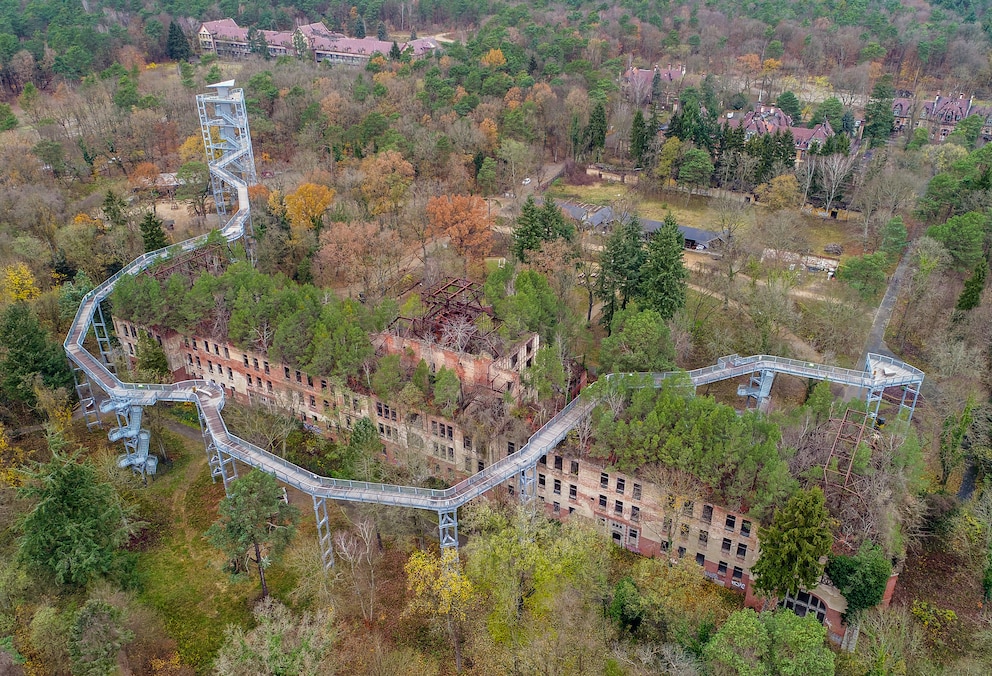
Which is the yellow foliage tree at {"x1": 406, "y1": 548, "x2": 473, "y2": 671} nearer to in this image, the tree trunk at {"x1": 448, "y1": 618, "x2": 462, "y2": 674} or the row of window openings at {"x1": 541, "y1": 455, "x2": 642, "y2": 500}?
the tree trunk at {"x1": 448, "y1": 618, "x2": 462, "y2": 674}

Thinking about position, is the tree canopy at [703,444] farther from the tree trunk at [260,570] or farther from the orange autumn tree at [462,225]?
the orange autumn tree at [462,225]

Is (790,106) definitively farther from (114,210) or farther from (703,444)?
(114,210)

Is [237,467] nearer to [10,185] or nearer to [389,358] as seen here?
[389,358]

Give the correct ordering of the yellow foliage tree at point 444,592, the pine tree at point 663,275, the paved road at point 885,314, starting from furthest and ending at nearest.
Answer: the paved road at point 885,314 → the pine tree at point 663,275 → the yellow foliage tree at point 444,592

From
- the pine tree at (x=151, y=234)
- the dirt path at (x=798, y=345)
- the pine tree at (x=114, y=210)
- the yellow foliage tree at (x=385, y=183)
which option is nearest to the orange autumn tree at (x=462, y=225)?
the yellow foliage tree at (x=385, y=183)

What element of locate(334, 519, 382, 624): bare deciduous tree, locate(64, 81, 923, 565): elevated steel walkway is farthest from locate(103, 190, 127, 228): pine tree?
locate(334, 519, 382, 624): bare deciduous tree

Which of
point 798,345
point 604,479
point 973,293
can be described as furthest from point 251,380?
point 973,293

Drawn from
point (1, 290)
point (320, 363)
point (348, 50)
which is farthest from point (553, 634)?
point (348, 50)
